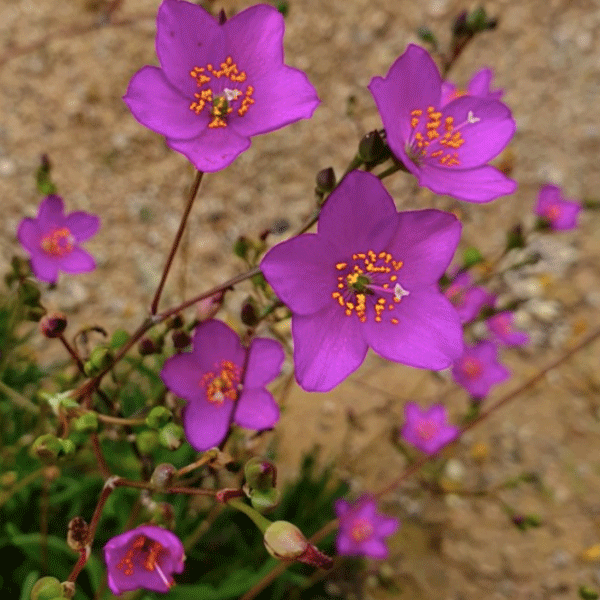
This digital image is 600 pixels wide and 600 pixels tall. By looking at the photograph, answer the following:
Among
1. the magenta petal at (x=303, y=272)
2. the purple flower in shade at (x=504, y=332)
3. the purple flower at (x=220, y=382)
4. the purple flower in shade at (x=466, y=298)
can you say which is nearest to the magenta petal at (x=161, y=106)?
the magenta petal at (x=303, y=272)

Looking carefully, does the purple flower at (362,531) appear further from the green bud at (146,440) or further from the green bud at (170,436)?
the green bud at (170,436)

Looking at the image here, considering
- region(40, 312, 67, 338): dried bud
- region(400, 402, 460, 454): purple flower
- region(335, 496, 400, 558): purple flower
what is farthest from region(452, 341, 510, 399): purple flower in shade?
region(40, 312, 67, 338): dried bud

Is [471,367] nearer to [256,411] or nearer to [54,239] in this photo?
[256,411]

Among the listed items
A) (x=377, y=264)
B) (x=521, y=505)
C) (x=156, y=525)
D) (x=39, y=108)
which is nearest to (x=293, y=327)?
(x=377, y=264)

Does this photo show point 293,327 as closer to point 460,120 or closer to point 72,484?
point 460,120

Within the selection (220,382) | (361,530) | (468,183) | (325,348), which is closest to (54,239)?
(220,382)
